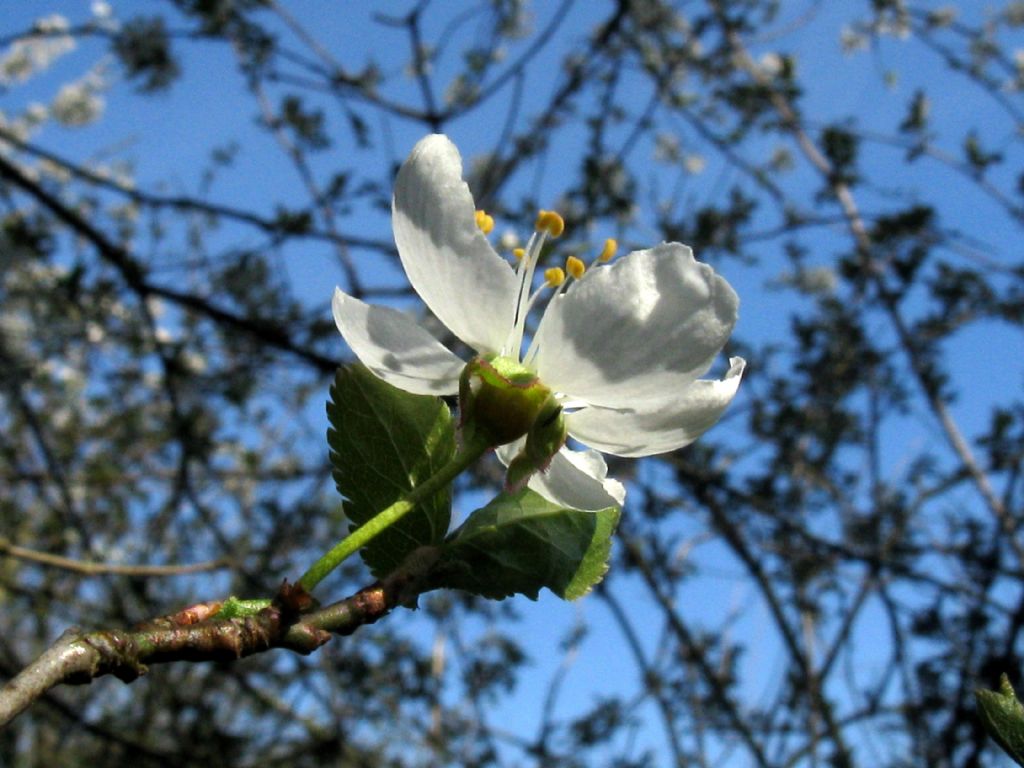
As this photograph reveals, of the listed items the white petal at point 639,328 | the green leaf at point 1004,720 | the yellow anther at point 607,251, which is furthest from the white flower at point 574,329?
the green leaf at point 1004,720

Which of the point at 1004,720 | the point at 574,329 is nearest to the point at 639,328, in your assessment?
the point at 574,329

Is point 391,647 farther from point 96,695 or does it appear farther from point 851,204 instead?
point 851,204

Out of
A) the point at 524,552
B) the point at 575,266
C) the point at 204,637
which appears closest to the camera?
the point at 204,637

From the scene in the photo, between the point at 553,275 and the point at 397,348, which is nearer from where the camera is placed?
the point at 397,348

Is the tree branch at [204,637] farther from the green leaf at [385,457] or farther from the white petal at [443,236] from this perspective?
the white petal at [443,236]

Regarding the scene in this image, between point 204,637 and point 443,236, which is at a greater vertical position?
point 443,236

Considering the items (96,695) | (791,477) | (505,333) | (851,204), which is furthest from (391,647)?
(505,333)

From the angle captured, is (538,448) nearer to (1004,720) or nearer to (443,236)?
(443,236)

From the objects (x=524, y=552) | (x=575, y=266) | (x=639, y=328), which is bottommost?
(x=524, y=552)
